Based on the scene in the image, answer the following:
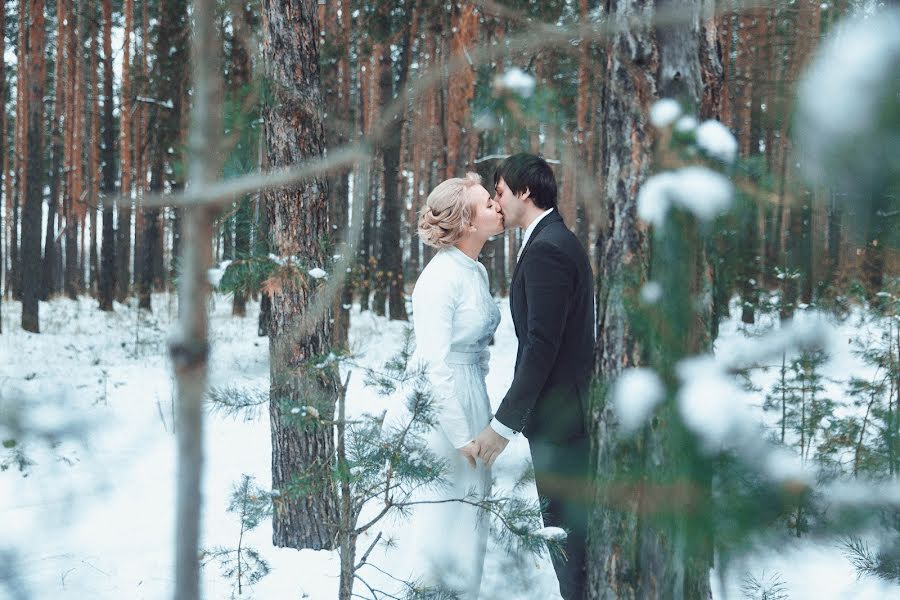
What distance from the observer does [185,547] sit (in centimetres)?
63

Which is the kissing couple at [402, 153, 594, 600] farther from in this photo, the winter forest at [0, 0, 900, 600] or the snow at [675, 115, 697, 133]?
the snow at [675, 115, 697, 133]

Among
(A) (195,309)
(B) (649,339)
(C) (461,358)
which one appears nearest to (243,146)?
(A) (195,309)

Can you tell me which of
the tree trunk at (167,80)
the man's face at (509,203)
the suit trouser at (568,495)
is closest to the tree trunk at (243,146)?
the man's face at (509,203)

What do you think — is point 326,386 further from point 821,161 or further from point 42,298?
point 42,298

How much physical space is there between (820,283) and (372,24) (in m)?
9.30

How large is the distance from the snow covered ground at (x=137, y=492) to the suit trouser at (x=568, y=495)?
0.16m

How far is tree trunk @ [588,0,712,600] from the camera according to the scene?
145 centimetres

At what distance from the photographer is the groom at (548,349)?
6.67ft

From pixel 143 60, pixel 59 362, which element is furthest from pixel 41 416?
pixel 143 60

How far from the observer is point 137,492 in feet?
8.16

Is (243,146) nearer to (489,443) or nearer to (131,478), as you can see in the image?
(131,478)

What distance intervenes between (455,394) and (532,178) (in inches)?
32.5

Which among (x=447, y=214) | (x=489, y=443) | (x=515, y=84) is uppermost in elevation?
(x=515, y=84)

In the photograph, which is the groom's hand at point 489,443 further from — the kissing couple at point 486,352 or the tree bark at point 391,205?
the tree bark at point 391,205
